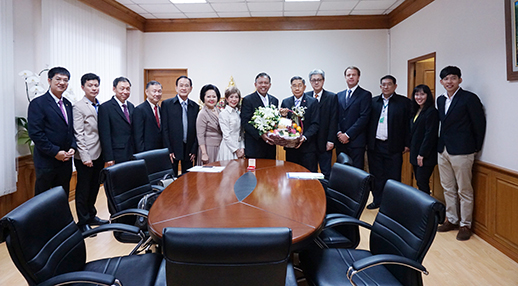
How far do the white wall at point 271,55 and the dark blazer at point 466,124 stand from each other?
2941 mm

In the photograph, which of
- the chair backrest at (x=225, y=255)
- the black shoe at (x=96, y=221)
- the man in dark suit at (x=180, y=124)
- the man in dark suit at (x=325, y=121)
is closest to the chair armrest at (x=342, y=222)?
the chair backrest at (x=225, y=255)

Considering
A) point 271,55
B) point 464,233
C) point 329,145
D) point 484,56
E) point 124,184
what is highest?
point 271,55

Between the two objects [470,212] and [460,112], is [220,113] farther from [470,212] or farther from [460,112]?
[470,212]

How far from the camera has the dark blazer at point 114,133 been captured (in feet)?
10.9

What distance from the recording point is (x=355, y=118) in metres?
4.01

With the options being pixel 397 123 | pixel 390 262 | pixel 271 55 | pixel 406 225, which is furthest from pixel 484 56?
pixel 271 55

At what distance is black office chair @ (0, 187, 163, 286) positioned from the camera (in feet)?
3.78

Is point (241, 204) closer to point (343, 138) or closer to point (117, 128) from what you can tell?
point (117, 128)

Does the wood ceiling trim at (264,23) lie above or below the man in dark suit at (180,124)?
above

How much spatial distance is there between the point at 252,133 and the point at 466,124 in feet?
7.54

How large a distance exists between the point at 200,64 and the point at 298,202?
5032mm

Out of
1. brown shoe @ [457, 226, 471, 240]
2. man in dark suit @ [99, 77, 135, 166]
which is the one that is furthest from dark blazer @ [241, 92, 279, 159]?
brown shoe @ [457, 226, 471, 240]

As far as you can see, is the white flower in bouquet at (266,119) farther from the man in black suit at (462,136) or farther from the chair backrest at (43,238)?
the chair backrest at (43,238)

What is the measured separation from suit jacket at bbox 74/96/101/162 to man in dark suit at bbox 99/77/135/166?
0.07 metres
